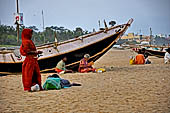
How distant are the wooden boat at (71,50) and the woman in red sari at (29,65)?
17.8ft

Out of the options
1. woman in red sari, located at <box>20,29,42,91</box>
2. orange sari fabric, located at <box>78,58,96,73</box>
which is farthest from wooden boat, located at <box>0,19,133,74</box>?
woman in red sari, located at <box>20,29,42,91</box>

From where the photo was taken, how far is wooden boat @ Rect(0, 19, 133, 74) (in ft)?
43.9

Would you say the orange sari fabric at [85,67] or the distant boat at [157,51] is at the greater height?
the distant boat at [157,51]

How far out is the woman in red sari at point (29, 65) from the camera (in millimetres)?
7645

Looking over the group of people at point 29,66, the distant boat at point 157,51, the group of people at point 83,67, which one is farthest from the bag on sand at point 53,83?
the distant boat at point 157,51

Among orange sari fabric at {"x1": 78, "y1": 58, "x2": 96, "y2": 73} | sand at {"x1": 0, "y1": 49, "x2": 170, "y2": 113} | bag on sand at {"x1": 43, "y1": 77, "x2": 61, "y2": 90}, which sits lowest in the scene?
sand at {"x1": 0, "y1": 49, "x2": 170, "y2": 113}

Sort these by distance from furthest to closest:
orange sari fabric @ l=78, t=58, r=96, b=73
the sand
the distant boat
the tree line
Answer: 1. the tree line
2. the distant boat
3. orange sari fabric @ l=78, t=58, r=96, b=73
4. the sand

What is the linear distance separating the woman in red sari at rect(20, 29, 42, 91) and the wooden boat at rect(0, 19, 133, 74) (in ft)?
17.8

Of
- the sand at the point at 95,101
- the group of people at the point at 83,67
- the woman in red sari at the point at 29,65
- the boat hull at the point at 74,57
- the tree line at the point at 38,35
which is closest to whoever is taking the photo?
the sand at the point at 95,101

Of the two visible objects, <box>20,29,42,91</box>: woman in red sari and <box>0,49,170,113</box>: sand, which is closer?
<box>0,49,170,113</box>: sand

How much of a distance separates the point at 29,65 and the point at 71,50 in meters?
5.77

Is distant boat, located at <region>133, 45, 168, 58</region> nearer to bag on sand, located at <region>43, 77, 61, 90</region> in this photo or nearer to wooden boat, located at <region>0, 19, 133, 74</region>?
wooden boat, located at <region>0, 19, 133, 74</region>

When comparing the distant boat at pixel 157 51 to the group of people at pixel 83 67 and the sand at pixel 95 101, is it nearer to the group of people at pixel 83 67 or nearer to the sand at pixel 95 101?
the group of people at pixel 83 67

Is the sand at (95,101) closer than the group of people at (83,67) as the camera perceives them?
Yes
